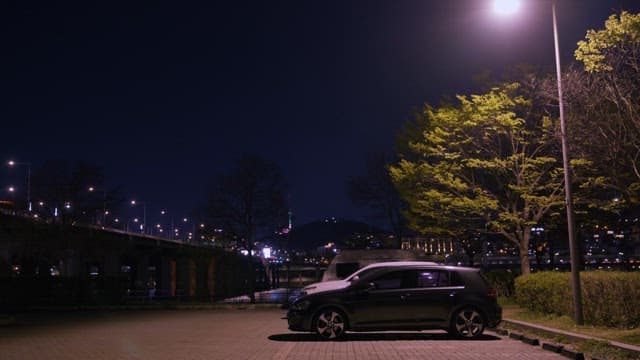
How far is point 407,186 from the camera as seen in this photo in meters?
30.8

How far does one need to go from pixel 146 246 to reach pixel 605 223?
166ft

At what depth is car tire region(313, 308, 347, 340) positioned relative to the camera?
50.0 ft

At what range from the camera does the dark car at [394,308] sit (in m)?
15.2

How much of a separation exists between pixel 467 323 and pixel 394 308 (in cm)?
163

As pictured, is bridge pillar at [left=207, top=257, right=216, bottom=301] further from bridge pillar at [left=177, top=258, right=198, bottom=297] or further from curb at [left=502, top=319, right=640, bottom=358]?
curb at [left=502, top=319, right=640, bottom=358]

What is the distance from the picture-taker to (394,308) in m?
15.3

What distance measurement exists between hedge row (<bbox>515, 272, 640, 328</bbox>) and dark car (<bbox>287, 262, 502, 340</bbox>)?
A: 2.66m

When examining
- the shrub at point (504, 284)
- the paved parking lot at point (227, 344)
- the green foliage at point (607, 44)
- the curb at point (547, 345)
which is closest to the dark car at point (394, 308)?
the paved parking lot at point (227, 344)

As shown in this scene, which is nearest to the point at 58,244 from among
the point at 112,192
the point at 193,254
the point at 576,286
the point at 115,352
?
the point at 193,254

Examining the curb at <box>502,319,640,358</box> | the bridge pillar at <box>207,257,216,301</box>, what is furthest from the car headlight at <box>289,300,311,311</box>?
the bridge pillar at <box>207,257,216,301</box>

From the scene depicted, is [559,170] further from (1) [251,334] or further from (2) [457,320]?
(1) [251,334]

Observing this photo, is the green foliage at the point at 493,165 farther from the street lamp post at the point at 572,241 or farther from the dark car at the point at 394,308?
the dark car at the point at 394,308

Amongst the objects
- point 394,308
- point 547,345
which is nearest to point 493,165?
point 394,308

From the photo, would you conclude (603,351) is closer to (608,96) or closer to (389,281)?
(389,281)
